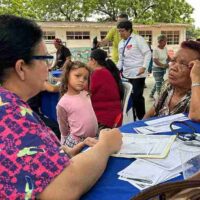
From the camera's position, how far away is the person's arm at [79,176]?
39.2 inches

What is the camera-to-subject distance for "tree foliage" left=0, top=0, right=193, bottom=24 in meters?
30.0

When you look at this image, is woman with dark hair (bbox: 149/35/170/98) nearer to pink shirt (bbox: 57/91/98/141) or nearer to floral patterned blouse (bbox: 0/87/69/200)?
pink shirt (bbox: 57/91/98/141)

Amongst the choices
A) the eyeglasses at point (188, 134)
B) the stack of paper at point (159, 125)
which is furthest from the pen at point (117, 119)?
the eyeglasses at point (188, 134)

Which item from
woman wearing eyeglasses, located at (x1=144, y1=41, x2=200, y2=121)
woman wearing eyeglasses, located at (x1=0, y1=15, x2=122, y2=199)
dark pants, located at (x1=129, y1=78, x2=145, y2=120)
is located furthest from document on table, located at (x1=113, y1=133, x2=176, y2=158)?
dark pants, located at (x1=129, y1=78, x2=145, y2=120)

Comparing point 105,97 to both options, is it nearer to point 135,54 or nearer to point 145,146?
point 145,146

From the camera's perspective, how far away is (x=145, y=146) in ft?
5.05

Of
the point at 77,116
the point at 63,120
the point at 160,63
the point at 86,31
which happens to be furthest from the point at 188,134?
the point at 86,31

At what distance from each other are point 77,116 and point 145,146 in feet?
4.03

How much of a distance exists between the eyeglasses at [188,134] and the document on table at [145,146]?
0.06m

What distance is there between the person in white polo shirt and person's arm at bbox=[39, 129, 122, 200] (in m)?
3.63

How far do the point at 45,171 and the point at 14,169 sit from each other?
0.31 ft

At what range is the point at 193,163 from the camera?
4.30 ft

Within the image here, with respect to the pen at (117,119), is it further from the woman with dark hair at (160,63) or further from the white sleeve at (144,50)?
the woman with dark hair at (160,63)

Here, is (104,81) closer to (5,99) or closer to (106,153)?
(106,153)
